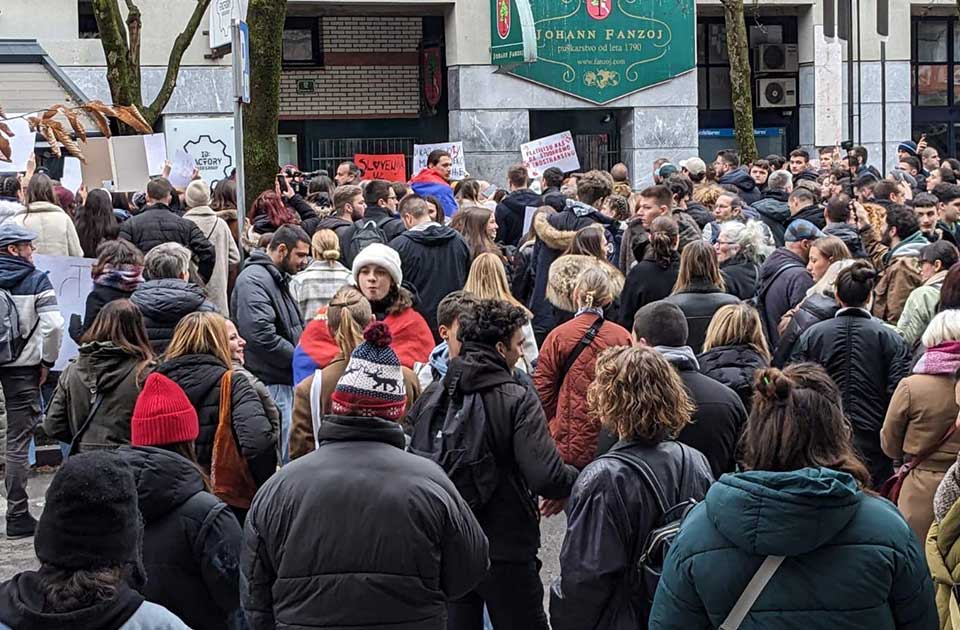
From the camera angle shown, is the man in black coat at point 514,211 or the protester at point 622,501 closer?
the protester at point 622,501

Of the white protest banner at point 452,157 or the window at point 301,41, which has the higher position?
the window at point 301,41

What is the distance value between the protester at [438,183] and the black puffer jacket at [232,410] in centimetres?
642

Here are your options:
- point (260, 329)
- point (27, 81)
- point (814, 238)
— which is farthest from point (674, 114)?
point (260, 329)

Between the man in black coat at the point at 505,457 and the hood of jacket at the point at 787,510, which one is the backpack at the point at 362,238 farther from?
the hood of jacket at the point at 787,510

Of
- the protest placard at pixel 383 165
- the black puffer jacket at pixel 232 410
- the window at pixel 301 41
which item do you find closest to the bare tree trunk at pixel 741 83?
the protest placard at pixel 383 165

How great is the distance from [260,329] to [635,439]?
4238 mm

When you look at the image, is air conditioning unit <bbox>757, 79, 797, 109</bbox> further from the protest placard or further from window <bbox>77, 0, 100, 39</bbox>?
window <bbox>77, 0, 100, 39</bbox>

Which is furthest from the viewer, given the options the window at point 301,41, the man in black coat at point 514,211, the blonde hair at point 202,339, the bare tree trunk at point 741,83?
the window at point 301,41

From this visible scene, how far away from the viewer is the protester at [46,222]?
409 inches

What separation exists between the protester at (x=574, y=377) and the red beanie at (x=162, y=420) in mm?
2182

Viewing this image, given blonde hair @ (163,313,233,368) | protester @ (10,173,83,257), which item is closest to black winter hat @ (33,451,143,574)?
blonde hair @ (163,313,233,368)

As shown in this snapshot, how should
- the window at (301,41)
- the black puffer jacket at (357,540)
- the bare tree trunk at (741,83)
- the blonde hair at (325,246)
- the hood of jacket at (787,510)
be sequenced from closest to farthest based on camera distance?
the hood of jacket at (787,510) < the black puffer jacket at (357,540) < the blonde hair at (325,246) < the bare tree trunk at (741,83) < the window at (301,41)

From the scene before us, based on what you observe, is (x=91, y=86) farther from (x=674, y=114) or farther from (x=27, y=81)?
(x=674, y=114)

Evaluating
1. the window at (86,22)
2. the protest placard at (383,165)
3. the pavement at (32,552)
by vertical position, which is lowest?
the pavement at (32,552)
